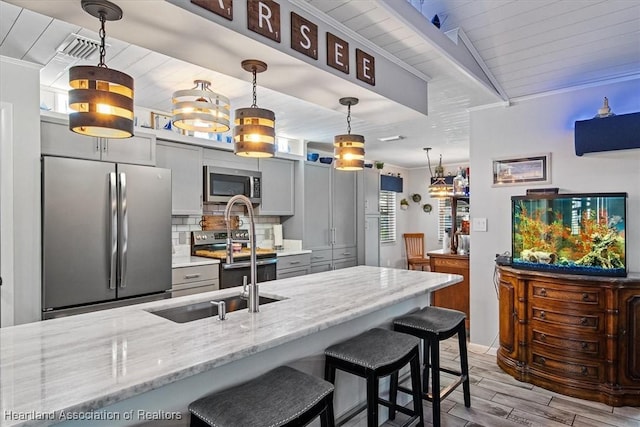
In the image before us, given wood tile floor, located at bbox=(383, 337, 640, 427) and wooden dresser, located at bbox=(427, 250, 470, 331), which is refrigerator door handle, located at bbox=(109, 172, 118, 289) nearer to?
wood tile floor, located at bbox=(383, 337, 640, 427)

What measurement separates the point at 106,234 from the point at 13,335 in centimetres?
159

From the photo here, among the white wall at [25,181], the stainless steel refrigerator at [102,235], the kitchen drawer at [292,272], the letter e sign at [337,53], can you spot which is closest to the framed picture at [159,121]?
the stainless steel refrigerator at [102,235]

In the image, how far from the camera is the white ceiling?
69.0 inches

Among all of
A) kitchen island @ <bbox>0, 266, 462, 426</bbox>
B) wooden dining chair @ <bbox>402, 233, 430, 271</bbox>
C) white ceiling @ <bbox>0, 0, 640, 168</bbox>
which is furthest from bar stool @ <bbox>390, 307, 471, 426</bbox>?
wooden dining chair @ <bbox>402, 233, 430, 271</bbox>

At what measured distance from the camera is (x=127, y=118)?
151 centimetres

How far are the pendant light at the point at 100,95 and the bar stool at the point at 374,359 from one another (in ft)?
4.77

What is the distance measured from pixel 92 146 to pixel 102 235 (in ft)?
2.38

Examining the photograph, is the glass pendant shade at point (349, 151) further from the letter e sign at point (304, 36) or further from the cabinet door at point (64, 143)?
the cabinet door at point (64, 143)

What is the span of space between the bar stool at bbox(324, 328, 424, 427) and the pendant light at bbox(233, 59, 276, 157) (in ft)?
3.81

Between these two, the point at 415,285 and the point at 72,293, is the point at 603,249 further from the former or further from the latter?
the point at 72,293

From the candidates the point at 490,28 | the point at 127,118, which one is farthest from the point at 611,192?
the point at 127,118

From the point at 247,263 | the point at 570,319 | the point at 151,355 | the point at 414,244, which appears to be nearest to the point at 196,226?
the point at 247,263

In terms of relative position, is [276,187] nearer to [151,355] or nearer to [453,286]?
[453,286]

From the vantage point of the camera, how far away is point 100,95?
1.41 meters
